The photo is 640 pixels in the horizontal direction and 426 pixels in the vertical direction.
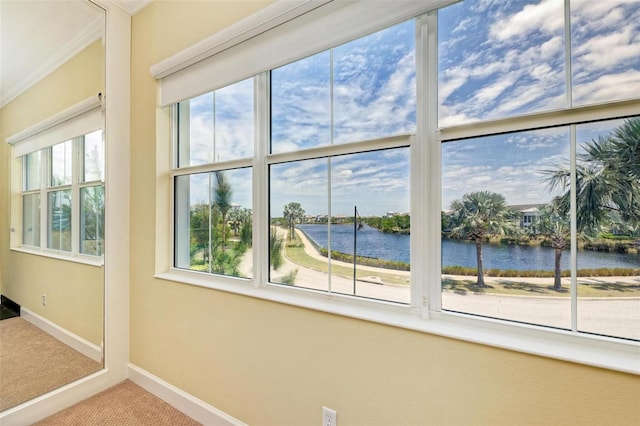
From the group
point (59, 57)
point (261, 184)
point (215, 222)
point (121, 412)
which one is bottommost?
point (121, 412)

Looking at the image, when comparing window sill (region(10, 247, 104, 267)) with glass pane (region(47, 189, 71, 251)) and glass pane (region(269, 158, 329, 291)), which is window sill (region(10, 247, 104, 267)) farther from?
glass pane (region(269, 158, 329, 291))

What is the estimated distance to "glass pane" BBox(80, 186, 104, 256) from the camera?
85.7 inches

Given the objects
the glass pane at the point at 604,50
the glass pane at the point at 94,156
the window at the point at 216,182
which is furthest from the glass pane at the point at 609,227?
the glass pane at the point at 94,156

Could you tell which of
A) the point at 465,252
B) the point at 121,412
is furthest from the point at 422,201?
the point at 121,412

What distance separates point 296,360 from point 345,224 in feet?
2.33

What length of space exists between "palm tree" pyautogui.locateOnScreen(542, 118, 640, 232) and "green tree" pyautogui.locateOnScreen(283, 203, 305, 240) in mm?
1113

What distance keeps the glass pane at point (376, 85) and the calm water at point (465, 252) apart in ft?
1.51

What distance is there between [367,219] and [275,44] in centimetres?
→ 101

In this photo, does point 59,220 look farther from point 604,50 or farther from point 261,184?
point 604,50

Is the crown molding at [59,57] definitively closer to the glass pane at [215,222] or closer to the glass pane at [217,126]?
the glass pane at [217,126]

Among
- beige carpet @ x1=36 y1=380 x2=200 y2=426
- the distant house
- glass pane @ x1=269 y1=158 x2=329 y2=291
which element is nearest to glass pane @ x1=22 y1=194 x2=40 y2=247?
beige carpet @ x1=36 y1=380 x2=200 y2=426

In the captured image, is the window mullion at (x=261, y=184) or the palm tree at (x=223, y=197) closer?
the window mullion at (x=261, y=184)

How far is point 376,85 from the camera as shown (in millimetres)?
1383

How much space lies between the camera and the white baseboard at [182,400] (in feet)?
5.69
